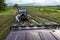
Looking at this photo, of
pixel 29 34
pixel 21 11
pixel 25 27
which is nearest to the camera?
pixel 29 34

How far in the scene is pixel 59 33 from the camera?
14.1 feet

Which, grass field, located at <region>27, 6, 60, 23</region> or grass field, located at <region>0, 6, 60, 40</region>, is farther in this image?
grass field, located at <region>27, 6, 60, 23</region>

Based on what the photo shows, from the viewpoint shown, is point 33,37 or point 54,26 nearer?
point 33,37

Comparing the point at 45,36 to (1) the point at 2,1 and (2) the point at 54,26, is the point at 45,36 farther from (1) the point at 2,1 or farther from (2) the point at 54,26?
(1) the point at 2,1

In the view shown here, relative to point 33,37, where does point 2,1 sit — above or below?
below

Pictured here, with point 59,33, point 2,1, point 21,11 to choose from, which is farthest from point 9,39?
point 2,1

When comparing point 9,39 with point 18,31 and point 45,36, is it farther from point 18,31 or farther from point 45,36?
point 45,36

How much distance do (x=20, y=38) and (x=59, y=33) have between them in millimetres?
1009

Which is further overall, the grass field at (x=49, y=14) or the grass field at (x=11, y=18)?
the grass field at (x=49, y=14)

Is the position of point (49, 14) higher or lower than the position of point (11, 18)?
lower

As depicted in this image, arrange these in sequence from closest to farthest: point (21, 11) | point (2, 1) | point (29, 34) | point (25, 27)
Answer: point (29, 34)
point (25, 27)
point (21, 11)
point (2, 1)

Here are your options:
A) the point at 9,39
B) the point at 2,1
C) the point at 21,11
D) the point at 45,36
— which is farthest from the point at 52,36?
the point at 2,1

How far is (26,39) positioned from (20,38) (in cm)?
17

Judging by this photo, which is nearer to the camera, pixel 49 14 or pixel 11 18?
pixel 11 18
